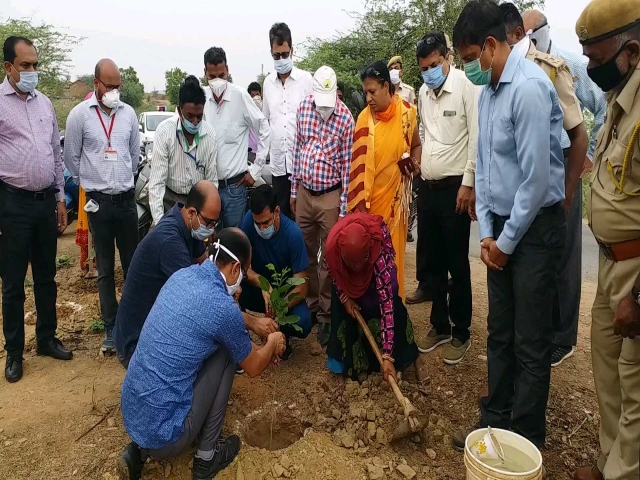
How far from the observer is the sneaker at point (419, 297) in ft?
15.4

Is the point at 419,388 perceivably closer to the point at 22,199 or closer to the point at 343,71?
the point at 22,199

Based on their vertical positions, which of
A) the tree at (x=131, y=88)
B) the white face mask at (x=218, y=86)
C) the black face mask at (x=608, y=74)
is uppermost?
the tree at (x=131, y=88)

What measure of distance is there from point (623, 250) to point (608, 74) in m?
0.71

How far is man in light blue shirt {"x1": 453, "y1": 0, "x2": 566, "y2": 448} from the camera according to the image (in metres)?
2.23

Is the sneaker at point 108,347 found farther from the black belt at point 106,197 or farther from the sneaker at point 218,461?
the sneaker at point 218,461

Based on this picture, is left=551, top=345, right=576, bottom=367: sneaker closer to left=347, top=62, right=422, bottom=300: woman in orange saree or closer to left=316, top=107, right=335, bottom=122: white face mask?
left=347, top=62, right=422, bottom=300: woman in orange saree

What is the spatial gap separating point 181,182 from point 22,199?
1.10 meters

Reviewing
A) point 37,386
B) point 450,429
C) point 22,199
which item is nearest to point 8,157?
point 22,199

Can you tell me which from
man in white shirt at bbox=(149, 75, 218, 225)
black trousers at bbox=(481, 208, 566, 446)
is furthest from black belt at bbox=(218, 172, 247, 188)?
black trousers at bbox=(481, 208, 566, 446)

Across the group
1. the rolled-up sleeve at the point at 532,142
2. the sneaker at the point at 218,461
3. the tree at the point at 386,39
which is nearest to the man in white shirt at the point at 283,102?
the sneaker at the point at 218,461

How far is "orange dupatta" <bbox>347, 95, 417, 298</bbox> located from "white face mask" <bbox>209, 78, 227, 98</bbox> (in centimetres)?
138

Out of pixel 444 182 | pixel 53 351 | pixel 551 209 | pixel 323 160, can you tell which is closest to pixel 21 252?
pixel 53 351

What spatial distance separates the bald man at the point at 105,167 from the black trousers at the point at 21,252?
322 mm

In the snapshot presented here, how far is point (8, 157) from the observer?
11.2 ft
